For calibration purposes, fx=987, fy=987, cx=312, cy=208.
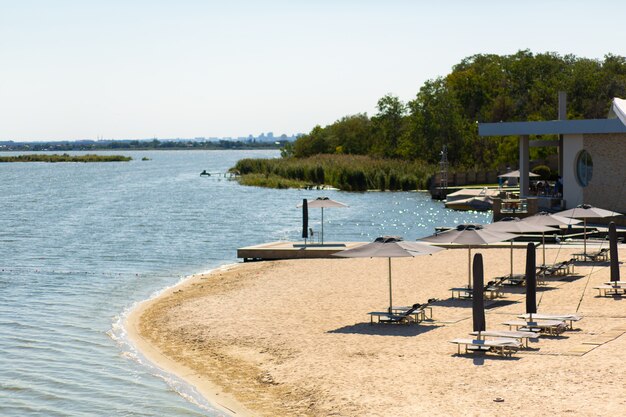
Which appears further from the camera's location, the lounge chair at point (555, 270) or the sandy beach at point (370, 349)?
the lounge chair at point (555, 270)

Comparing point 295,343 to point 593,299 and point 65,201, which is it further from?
point 65,201

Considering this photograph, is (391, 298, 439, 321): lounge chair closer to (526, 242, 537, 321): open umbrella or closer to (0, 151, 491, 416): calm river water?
(526, 242, 537, 321): open umbrella

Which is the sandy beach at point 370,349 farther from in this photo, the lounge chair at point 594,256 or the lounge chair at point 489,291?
the lounge chair at point 594,256

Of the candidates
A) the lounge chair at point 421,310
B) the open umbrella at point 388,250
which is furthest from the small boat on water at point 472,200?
the open umbrella at point 388,250

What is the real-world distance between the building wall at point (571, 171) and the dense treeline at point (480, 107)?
135 feet

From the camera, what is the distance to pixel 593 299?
26.2 metres

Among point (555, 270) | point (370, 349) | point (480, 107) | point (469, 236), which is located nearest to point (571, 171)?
point (555, 270)

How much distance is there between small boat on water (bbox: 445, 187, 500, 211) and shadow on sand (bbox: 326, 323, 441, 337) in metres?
44.3

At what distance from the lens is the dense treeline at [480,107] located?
11312 cm

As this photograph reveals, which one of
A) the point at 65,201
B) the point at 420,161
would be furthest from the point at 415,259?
the point at 420,161

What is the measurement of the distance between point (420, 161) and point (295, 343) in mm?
89467

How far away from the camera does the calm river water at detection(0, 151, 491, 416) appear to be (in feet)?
69.9

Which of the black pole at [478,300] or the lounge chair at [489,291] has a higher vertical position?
the black pole at [478,300]

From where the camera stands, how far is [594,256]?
3391cm
